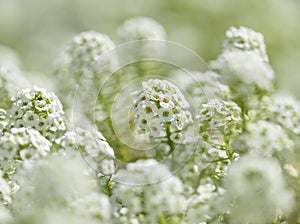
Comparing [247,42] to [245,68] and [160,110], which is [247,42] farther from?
[160,110]

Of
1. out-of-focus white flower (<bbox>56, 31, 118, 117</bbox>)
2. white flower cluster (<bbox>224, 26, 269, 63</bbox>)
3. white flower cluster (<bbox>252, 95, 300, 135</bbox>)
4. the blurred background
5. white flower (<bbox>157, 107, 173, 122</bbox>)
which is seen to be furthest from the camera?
the blurred background

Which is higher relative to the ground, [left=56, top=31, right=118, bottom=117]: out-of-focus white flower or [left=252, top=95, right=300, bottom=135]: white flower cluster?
[left=56, top=31, right=118, bottom=117]: out-of-focus white flower

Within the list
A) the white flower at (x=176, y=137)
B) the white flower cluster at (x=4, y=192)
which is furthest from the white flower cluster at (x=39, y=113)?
the white flower at (x=176, y=137)

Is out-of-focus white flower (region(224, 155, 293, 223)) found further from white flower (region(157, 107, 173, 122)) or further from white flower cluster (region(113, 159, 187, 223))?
white flower (region(157, 107, 173, 122))

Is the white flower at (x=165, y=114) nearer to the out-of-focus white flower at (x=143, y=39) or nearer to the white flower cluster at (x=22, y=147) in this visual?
the white flower cluster at (x=22, y=147)

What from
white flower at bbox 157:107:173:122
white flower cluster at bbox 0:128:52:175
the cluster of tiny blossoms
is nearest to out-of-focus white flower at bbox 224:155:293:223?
white flower at bbox 157:107:173:122

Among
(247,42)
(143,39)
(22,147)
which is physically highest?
(143,39)

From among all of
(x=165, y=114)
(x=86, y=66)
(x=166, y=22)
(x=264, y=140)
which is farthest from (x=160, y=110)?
(x=166, y=22)

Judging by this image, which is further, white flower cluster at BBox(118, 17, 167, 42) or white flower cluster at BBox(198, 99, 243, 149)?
white flower cluster at BBox(118, 17, 167, 42)
